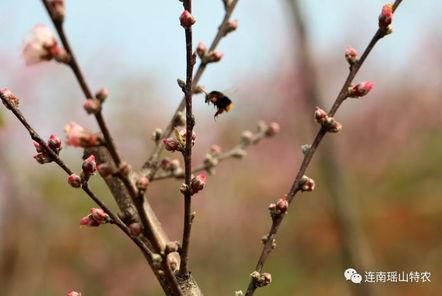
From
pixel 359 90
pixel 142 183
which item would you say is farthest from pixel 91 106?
pixel 359 90

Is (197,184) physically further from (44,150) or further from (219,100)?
(219,100)

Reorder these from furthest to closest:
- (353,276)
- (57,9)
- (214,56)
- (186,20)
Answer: (353,276) → (214,56) → (186,20) → (57,9)

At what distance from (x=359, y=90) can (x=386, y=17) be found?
0.69 feet

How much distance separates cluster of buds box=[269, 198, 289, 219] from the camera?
1.12 metres

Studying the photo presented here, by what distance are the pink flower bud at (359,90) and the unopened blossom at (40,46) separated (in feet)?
2.67

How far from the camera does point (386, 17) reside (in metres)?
1.10

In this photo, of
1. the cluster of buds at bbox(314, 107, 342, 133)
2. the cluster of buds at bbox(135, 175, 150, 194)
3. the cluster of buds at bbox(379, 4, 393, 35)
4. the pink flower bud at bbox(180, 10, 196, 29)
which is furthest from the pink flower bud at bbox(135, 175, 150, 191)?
the cluster of buds at bbox(379, 4, 393, 35)

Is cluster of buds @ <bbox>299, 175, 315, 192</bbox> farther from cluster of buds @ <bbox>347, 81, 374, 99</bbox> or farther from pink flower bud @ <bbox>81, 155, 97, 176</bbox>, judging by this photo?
pink flower bud @ <bbox>81, 155, 97, 176</bbox>

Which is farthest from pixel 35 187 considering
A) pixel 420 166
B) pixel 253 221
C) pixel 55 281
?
pixel 420 166

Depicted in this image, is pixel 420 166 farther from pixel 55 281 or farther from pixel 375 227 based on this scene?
pixel 55 281

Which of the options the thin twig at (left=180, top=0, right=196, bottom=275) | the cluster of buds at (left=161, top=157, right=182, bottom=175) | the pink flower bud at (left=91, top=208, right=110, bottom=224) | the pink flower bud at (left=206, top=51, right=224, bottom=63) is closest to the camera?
the thin twig at (left=180, top=0, right=196, bottom=275)

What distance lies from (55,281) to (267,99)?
620 centimetres

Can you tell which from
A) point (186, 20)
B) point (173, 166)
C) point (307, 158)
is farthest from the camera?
point (173, 166)

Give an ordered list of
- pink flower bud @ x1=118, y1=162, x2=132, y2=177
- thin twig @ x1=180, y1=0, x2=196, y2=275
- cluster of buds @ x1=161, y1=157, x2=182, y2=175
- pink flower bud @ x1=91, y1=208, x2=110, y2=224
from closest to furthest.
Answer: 1. pink flower bud @ x1=118, y1=162, x2=132, y2=177
2. thin twig @ x1=180, y1=0, x2=196, y2=275
3. pink flower bud @ x1=91, y1=208, x2=110, y2=224
4. cluster of buds @ x1=161, y1=157, x2=182, y2=175
